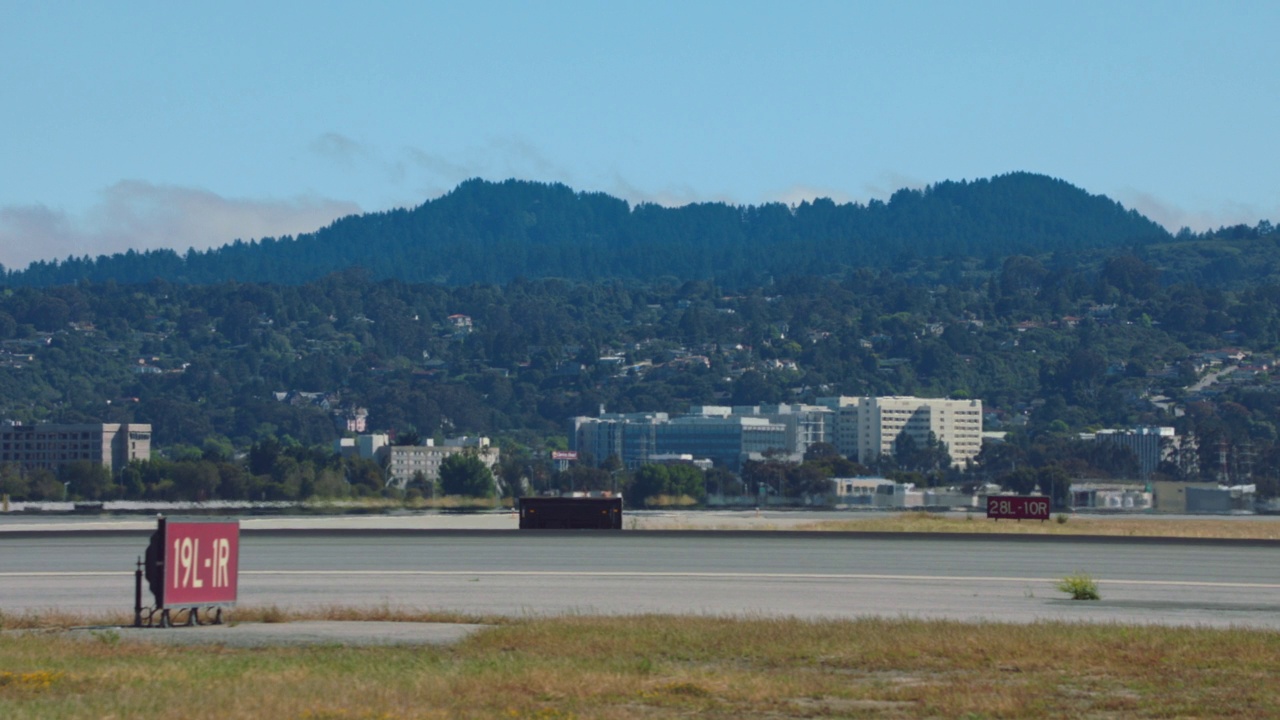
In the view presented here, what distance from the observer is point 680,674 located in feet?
64.6

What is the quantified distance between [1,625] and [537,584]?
13043 millimetres

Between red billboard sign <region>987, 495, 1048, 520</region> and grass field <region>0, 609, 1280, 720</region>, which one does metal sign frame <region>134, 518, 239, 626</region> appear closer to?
grass field <region>0, 609, 1280, 720</region>

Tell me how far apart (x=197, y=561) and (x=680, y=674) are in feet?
27.1

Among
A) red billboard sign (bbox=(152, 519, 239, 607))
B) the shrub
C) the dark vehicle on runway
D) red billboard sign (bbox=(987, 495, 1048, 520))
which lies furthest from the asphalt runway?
red billboard sign (bbox=(987, 495, 1048, 520))

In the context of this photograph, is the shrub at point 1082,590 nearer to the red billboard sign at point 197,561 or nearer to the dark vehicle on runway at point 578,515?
the red billboard sign at point 197,561

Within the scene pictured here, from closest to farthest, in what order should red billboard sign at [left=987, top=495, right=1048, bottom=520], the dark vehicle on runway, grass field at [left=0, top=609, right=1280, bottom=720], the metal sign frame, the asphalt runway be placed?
grass field at [left=0, top=609, right=1280, bottom=720] → the metal sign frame → the asphalt runway → the dark vehicle on runway → red billboard sign at [left=987, top=495, right=1048, bottom=520]

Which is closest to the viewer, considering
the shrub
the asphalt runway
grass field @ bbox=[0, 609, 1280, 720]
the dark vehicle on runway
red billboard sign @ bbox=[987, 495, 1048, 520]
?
grass field @ bbox=[0, 609, 1280, 720]

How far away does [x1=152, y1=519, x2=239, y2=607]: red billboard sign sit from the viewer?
2383 cm

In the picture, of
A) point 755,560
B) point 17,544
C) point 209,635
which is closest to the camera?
point 209,635

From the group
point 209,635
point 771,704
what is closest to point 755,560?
point 209,635

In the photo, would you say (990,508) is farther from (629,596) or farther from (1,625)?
(1,625)

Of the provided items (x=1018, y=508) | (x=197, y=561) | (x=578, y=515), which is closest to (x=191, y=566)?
(x=197, y=561)

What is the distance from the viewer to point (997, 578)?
128 feet

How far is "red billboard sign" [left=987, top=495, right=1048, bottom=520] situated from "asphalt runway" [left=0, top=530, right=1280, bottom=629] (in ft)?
71.6
